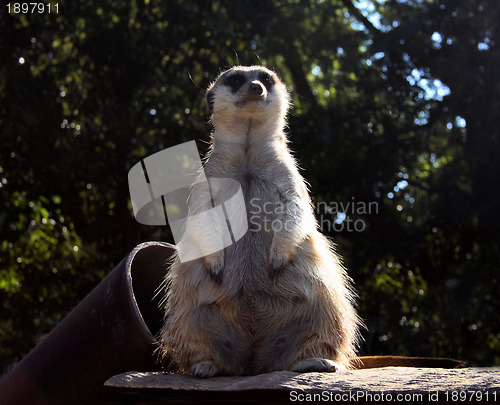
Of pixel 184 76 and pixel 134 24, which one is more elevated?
pixel 134 24

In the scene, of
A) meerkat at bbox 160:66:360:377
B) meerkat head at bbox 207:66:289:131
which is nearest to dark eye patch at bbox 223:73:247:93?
meerkat head at bbox 207:66:289:131

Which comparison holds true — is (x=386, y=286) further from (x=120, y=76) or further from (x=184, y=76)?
(x=120, y=76)

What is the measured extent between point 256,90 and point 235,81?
0.30m

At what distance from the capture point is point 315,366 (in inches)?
101

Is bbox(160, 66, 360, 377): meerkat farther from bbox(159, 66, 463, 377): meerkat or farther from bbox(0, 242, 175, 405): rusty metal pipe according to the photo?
bbox(0, 242, 175, 405): rusty metal pipe

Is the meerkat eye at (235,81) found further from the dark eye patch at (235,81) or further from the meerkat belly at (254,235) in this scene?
the meerkat belly at (254,235)

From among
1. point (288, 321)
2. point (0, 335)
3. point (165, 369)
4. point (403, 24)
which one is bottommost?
point (0, 335)

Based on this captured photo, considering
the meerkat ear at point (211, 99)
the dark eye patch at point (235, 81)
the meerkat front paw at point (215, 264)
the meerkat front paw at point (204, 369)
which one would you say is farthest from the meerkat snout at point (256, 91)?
the meerkat front paw at point (204, 369)

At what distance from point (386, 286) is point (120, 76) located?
345 cm

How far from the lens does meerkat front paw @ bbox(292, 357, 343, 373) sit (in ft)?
8.39

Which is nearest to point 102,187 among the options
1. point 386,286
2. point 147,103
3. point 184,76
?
point 147,103

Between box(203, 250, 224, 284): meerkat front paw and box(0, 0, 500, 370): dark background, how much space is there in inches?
113

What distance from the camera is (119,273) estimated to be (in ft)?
9.71

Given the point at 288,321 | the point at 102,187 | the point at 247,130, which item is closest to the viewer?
the point at 288,321
